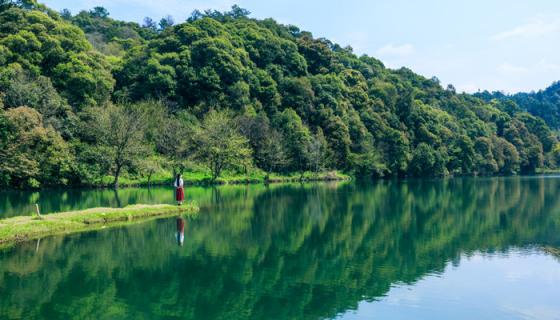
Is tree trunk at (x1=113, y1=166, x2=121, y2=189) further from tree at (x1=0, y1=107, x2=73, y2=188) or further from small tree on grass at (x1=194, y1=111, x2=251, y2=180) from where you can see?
small tree on grass at (x1=194, y1=111, x2=251, y2=180)

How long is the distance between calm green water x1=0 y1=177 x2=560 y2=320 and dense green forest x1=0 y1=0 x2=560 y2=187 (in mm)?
25740

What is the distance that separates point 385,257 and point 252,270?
625 centimetres

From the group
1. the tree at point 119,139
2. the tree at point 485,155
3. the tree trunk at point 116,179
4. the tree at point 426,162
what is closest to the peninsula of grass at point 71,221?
the tree trunk at point 116,179

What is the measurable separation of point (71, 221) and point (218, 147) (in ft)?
136

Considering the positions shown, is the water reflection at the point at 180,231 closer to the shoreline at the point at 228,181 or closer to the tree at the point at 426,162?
the shoreline at the point at 228,181

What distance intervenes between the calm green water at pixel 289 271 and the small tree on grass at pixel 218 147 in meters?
35.9

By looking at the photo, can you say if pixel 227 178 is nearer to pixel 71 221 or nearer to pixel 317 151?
pixel 317 151

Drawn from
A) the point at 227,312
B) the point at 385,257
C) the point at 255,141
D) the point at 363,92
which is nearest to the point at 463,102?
the point at 363,92

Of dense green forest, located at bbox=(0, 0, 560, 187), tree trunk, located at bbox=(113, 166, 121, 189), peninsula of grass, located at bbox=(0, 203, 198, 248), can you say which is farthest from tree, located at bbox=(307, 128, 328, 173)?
peninsula of grass, located at bbox=(0, 203, 198, 248)

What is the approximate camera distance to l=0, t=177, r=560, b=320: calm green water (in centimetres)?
1407

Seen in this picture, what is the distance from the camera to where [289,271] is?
A: 1839cm

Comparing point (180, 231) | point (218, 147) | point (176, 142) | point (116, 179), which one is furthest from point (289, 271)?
point (176, 142)

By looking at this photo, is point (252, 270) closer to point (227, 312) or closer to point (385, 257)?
point (227, 312)

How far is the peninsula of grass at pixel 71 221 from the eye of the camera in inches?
907
